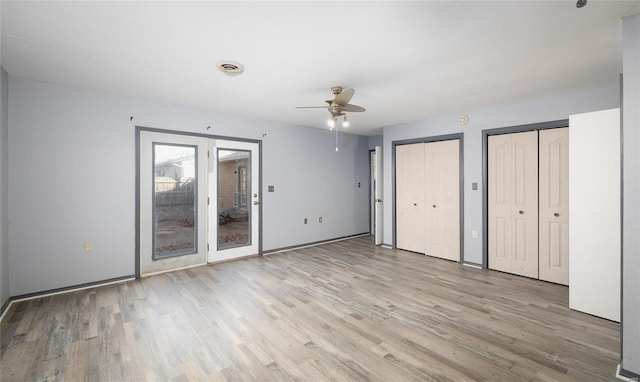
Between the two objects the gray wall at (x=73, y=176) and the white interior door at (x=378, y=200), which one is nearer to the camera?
the gray wall at (x=73, y=176)

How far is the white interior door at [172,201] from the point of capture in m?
4.14

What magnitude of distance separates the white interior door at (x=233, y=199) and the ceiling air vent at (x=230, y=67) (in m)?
1.93

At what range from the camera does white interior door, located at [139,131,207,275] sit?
163 inches

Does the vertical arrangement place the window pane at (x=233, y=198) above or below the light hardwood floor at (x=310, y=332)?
above

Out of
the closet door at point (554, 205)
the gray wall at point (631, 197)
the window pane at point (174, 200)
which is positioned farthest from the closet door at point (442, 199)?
the window pane at point (174, 200)

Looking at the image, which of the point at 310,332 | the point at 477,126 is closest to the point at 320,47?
the point at 310,332

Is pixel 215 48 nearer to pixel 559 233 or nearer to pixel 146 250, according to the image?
pixel 146 250

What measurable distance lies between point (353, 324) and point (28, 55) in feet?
13.6

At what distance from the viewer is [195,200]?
15.2ft

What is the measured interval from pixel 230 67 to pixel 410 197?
4.18 metres

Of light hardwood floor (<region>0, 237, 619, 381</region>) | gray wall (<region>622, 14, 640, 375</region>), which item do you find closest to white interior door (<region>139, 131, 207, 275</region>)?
light hardwood floor (<region>0, 237, 619, 381</region>)

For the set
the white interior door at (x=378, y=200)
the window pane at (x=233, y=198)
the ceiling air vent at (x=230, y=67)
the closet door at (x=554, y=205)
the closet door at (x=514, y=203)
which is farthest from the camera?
the white interior door at (x=378, y=200)

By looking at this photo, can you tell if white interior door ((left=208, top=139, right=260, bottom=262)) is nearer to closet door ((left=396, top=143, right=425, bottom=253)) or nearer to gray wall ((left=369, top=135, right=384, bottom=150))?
closet door ((left=396, top=143, right=425, bottom=253))

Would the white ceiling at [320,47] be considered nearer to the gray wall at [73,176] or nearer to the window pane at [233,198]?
the gray wall at [73,176]
